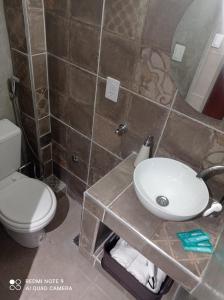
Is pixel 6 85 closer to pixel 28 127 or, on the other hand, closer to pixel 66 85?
pixel 28 127

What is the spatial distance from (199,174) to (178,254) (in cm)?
38

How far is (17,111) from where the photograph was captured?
181 cm

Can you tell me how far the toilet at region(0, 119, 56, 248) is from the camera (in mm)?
1483

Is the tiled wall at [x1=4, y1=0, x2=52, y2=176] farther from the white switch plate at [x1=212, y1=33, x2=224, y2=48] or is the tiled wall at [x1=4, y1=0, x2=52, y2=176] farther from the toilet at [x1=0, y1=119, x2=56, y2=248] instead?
the white switch plate at [x1=212, y1=33, x2=224, y2=48]

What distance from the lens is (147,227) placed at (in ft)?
3.63

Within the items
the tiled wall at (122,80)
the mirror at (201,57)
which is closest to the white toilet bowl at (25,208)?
the tiled wall at (122,80)

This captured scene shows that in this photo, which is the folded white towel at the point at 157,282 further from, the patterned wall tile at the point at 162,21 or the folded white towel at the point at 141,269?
the patterned wall tile at the point at 162,21

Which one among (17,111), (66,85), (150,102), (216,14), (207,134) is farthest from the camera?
(17,111)

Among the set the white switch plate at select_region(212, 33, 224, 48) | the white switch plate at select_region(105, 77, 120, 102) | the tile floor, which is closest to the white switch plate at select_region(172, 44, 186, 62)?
the white switch plate at select_region(212, 33, 224, 48)

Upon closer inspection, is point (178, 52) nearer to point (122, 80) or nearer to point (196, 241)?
point (122, 80)

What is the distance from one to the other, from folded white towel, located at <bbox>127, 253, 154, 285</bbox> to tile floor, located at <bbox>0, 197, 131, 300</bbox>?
0.27 meters

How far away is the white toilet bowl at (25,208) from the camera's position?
4.84ft

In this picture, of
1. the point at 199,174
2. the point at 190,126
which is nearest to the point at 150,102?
the point at 190,126

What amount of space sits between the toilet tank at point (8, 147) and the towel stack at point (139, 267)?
A: 3.02ft
